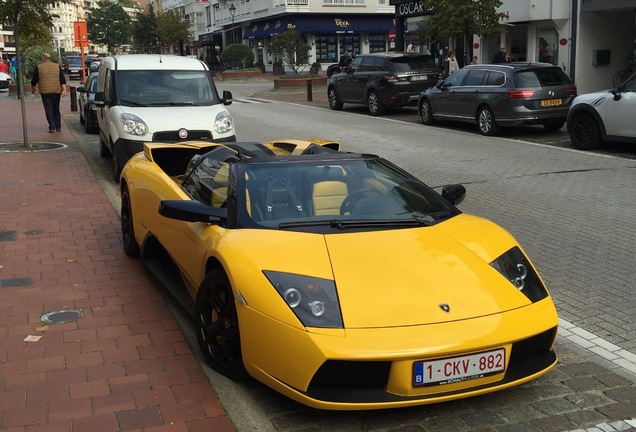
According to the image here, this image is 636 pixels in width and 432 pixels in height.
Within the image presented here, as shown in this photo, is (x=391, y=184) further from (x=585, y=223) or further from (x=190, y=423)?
(x=585, y=223)

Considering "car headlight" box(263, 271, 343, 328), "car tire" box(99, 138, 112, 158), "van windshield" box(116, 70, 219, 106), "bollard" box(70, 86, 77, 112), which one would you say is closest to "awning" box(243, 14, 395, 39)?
"bollard" box(70, 86, 77, 112)

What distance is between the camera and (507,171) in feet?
38.1

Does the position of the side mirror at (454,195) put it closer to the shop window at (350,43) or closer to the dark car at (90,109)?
the dark car at (90,109)

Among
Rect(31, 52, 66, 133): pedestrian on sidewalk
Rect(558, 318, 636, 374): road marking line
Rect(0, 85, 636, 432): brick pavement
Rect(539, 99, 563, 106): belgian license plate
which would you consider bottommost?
Rect(558, 318, 636, 374): road marking line

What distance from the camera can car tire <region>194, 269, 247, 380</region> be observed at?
158 inches

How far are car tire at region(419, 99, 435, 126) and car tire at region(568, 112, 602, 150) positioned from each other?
5401 mm

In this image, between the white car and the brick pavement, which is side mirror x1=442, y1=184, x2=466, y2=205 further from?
the white car

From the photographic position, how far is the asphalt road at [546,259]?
3.69 metres

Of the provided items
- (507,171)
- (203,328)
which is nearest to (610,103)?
(507,171)

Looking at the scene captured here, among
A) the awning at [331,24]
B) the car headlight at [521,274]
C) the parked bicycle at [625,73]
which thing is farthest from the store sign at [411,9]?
the car headlight at [521,274]

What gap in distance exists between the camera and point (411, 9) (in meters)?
35.0

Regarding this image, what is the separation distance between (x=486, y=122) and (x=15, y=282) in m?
12.6

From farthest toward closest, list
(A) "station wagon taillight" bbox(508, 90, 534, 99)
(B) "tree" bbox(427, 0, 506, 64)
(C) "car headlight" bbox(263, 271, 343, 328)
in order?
(B) "tree" bbox(427, 0, 506, 64) → (A) "station wagon taillight" bbox(508, 90, 534, 99) → (C) "car headlight" bbox(263, 271, 343, 328)

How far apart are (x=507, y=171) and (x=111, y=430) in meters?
9.13
